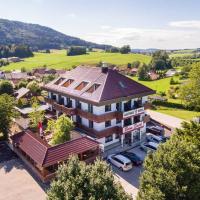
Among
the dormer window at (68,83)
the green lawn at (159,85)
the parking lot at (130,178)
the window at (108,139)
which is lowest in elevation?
the green lawn at (159,85)

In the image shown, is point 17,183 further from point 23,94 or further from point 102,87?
point 23,94

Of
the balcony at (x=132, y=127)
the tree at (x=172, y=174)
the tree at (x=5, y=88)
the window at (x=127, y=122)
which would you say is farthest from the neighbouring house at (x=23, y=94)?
the tree at (x=172, y=174)

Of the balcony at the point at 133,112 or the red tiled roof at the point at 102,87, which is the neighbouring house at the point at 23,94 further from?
the balcony at the point at 133,112

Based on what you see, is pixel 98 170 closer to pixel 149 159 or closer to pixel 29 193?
pixel 149 159

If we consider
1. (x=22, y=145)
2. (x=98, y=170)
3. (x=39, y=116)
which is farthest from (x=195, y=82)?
(x=98, y=170)

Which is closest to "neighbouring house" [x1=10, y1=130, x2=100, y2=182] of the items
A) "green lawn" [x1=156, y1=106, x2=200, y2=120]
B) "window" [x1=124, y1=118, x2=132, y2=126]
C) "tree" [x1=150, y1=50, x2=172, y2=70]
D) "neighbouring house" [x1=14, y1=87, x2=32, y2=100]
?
"window" [x1=124, y1=118, x2=132, y2=126]

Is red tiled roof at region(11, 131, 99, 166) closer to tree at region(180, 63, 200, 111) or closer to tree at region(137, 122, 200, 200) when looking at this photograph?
tree at region(137, 122, 200, 200)
